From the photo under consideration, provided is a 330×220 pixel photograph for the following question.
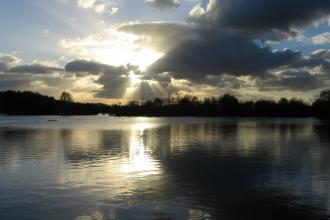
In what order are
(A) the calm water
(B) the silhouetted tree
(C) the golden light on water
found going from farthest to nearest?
(B) the silhouetted tree < (C) the golden light on water < (A) the calm water

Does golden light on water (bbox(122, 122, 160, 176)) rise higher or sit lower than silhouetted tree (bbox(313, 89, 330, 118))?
lower

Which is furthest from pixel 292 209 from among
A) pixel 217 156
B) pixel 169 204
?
pixel 217 156

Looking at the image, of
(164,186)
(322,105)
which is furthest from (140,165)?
(322,105)

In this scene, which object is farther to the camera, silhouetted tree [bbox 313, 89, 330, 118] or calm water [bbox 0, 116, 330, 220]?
silhouetted tree [bbox 313, 89, 330, 118]

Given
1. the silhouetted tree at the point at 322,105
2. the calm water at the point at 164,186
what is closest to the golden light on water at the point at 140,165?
the calm water at the point at 164,186

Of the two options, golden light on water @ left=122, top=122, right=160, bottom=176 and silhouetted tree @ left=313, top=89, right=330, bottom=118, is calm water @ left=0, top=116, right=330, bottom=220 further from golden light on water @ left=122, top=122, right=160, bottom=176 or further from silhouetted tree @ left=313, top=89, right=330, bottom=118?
silhouetted tree @ left=313, top=89, right=330, bottom=118

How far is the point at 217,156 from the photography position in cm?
4069

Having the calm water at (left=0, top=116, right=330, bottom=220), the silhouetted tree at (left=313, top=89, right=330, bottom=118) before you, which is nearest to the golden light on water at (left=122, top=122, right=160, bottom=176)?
the calm water at (left=0, top=116, right=330, bottom=220)

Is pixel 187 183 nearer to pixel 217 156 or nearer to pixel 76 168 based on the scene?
pixel 76 168

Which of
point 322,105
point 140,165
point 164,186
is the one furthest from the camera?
point 322,105

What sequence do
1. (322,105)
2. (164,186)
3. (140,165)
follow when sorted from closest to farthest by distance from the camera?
(164,186)
(140,165)
(322,105)

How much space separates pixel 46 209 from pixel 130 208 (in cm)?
385

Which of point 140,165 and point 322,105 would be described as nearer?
point 140,165

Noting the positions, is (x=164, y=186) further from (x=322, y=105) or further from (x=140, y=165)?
(x=322, y=105)
